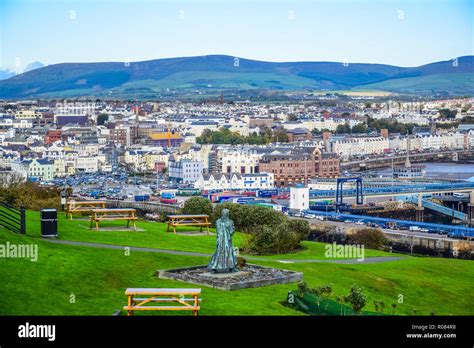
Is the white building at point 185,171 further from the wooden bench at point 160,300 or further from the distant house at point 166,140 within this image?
the wooden bench at point 160,300

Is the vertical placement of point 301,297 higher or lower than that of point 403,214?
higher

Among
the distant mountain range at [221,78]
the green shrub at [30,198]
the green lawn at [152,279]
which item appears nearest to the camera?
the green lawn at [152,279]

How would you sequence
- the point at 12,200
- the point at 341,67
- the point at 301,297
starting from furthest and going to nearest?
the point at 341,67
the point at 12,200
the point at 301,297

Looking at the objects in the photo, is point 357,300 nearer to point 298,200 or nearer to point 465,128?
point 298,200

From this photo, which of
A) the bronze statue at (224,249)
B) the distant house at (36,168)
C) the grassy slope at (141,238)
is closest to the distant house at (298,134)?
the distant house at (36,168)

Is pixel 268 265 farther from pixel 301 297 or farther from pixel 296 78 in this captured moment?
pixel 296 78
